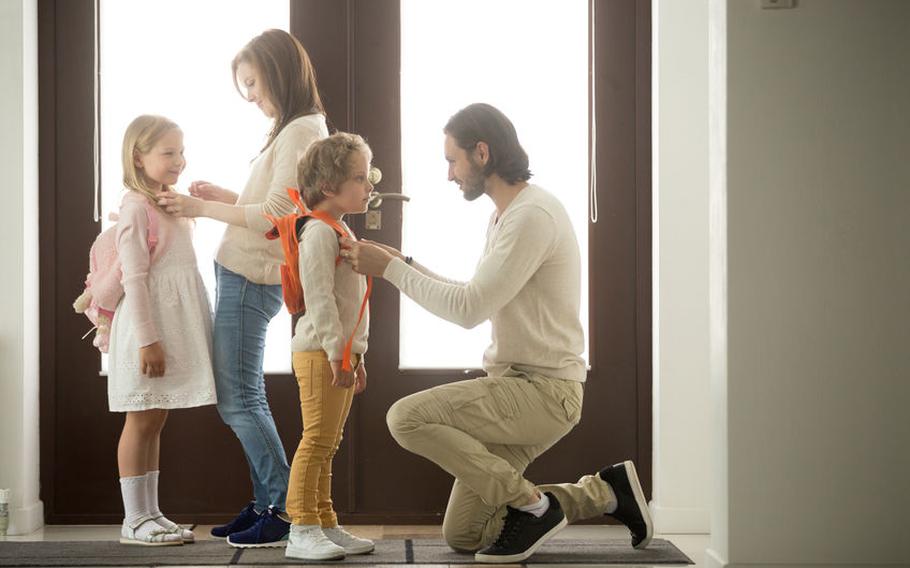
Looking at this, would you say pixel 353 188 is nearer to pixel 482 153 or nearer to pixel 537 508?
pixel 482 153

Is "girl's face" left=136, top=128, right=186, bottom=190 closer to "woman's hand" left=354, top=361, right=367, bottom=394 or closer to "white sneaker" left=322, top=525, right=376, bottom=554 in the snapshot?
"woman's hand" left=354, top=361, right=367, bottom=394

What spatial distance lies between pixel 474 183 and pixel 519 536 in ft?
2.79

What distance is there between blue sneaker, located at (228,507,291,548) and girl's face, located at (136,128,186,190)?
0.88 m

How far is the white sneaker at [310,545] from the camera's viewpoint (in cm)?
266

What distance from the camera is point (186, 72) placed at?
344cm

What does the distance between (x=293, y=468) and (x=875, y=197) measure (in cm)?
141

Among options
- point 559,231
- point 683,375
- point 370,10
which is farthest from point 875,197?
point 370,10

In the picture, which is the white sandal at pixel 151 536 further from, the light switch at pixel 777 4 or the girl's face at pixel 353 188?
the light switch at pixel 777 4

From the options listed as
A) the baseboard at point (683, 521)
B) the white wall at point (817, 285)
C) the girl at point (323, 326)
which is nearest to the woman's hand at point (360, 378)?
the girl at point (323, 326)

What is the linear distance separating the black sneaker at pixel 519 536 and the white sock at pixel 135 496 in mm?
853

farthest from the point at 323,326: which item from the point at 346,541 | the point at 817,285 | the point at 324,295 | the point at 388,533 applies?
the point at 817,285

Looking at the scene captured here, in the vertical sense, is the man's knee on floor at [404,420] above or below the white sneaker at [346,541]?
above

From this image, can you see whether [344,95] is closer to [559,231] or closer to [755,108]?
[559,231]

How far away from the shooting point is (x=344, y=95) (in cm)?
342
